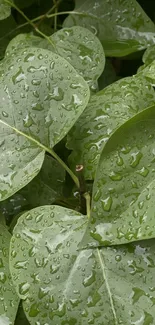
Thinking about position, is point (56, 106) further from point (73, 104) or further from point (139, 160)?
point (139, 160)

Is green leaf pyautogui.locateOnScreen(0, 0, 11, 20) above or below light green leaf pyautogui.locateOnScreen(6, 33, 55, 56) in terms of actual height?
above

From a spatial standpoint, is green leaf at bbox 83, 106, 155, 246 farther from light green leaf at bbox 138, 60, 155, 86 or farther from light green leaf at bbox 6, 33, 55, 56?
light green leaf at bbox 6, 33, 55, 56

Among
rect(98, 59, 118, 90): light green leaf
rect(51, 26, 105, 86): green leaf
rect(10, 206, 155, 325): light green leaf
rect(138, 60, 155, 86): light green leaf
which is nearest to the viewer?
rect(10, 206, 155, 325): light green leaf

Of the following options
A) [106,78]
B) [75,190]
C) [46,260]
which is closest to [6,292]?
[46,260]

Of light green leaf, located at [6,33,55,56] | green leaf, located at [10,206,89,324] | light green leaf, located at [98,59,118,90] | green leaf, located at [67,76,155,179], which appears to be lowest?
light green leaf, located at [98,59,118,90]

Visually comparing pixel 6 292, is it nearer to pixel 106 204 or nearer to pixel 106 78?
pixel 106 204

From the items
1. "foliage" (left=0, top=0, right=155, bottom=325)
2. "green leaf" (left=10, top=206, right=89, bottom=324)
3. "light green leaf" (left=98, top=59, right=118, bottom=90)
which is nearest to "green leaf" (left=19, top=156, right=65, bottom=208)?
"foliage" (left=0, top=0, right=155, bottom=325)

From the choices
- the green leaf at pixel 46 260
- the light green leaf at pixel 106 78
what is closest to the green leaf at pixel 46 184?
the green leaf at pixel 46 260
